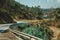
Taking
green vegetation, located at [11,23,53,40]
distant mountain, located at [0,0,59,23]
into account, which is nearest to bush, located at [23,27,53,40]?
green vegetation, located at [11,23,53,40]

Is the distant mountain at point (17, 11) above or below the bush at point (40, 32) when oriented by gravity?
above

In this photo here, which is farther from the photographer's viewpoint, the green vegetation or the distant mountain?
the distant mountain

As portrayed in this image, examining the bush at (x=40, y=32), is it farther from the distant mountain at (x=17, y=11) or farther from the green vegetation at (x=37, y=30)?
the distant mountain at (x=17, y=11)

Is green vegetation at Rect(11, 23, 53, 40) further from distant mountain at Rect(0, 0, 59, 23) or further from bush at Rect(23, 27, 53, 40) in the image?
distant mountain at Rect(0, 0, 59, 23)

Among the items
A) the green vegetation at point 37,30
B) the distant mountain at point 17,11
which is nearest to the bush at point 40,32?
the green vegetation at point 37,30

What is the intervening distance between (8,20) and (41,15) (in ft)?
3.17

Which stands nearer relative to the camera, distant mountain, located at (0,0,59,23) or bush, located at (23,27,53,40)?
bush, located at (23,27,53,40)

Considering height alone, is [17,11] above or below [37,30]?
above

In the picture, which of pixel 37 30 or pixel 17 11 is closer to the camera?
pixel 37 30

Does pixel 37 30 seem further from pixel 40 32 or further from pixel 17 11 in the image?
pixel 17 11

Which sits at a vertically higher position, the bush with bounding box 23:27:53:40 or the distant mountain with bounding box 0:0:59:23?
the distant mountain with bounding box 0:0:59:23

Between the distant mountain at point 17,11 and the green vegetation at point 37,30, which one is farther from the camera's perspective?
the distant mountain at point 17,11

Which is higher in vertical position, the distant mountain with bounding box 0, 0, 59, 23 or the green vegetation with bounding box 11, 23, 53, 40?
the distant mountain with bounding box 0, 0, 59, 23

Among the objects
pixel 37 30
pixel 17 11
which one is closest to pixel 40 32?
pixel 37 30
